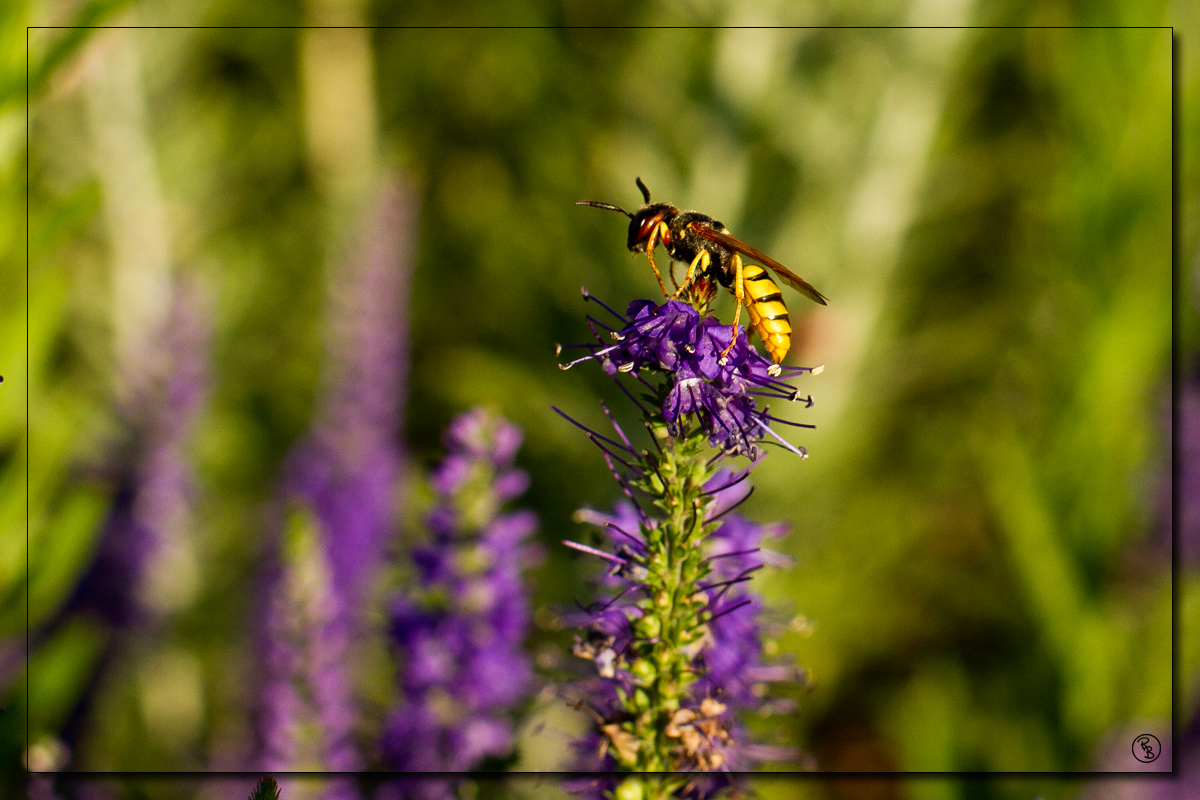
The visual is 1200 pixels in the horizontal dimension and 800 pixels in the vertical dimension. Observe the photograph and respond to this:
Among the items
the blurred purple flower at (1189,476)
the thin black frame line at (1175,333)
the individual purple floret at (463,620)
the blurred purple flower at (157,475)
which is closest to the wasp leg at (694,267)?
the individual purple floret at (463,620)

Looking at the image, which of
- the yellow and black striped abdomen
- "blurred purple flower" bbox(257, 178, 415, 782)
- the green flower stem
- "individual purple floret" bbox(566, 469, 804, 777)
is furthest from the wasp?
"blurred purple flower" bbox(257, 178, 415, 782)

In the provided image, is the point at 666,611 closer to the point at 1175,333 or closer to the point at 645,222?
the point at 645,222

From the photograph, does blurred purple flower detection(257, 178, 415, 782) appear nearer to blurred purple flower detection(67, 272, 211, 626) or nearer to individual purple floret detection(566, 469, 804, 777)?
blurred purple flower detection(67, 272, 211, 626)

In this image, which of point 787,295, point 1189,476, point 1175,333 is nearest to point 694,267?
point 1175,333

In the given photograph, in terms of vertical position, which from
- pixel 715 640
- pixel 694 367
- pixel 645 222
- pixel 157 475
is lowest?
pixel 715 640

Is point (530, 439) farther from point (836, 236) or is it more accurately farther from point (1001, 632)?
point (1001, 632)

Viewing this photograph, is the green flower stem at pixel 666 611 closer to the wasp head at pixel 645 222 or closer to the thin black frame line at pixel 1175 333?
the wasp head at pixel 645 222
